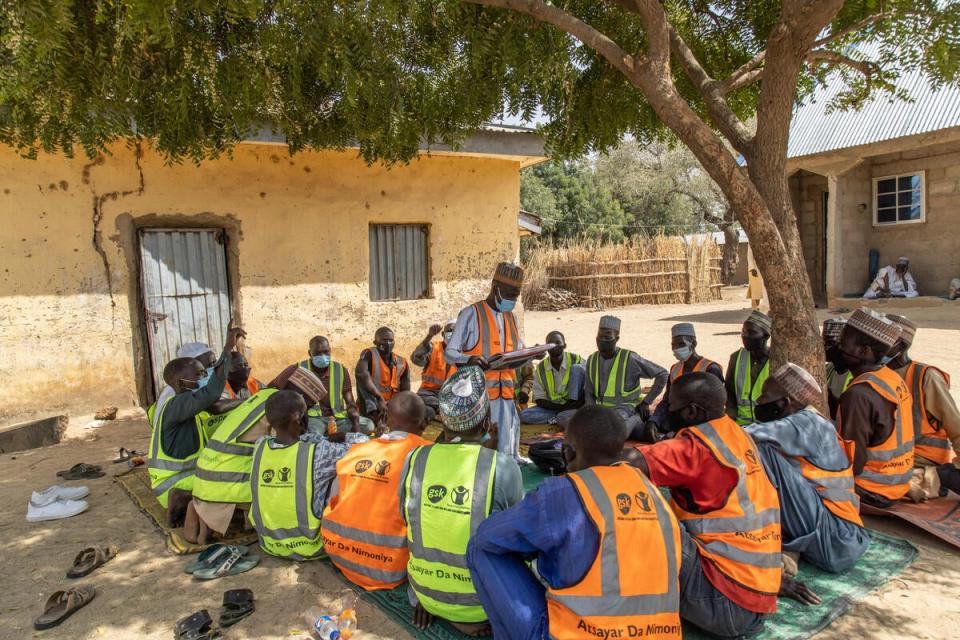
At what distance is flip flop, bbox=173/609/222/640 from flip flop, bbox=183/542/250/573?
0.55 m

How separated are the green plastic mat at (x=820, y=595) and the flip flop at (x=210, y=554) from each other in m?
0.91

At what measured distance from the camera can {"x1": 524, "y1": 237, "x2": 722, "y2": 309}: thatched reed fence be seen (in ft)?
70.4

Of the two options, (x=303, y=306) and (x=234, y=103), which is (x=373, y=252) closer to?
(x=303, y=306)

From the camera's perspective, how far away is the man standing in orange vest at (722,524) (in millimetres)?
2650

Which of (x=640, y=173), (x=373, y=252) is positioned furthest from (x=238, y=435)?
(x=640, y=173)

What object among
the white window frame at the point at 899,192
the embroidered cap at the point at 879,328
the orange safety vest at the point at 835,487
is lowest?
the orange safety vest at the point at 835,487

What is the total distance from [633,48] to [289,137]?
3.78 metres

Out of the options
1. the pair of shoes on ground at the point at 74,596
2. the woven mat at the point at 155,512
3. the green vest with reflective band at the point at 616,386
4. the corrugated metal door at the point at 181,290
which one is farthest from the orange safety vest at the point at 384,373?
the pair of shoes on ground at the point at 74,596

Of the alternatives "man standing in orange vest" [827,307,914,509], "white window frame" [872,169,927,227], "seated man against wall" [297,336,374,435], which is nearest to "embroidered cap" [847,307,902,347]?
"man standing in orange vest" [827,307,914,509]

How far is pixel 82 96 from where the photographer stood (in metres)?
4.78

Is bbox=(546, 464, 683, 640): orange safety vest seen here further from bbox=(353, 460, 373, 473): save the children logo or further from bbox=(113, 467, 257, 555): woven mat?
bbox=(113, 467, 257, 555): woven mat

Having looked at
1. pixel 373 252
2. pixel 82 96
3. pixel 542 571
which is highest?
pixel 82 96

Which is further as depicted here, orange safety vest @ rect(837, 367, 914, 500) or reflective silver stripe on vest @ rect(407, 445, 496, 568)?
orange safety vest @ rect(837, 367, 914, 500)

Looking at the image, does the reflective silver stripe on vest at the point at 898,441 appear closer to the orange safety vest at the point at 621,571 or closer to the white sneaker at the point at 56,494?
the orange safety vest at the point at 621,571
